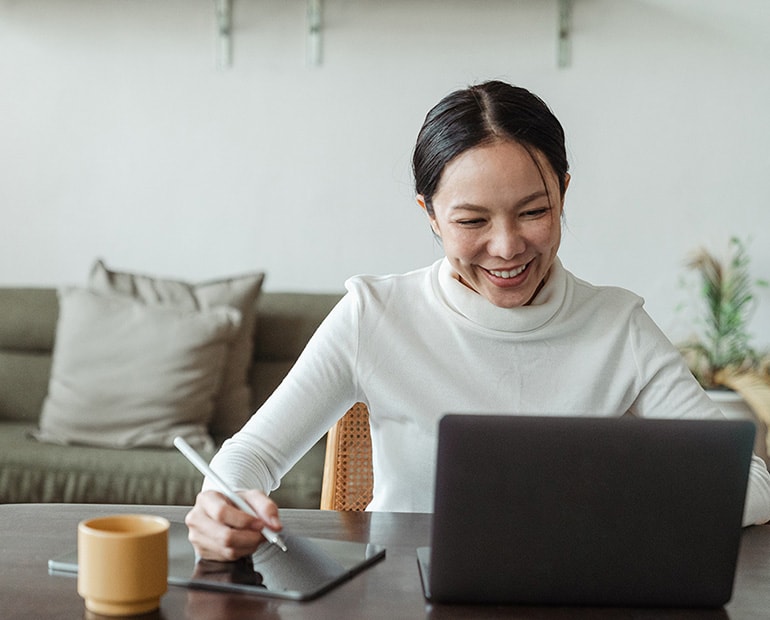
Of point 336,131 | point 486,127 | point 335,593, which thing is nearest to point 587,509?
point 335,593

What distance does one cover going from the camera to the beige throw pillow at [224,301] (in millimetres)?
2846

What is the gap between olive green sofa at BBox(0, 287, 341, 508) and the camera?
250 cm

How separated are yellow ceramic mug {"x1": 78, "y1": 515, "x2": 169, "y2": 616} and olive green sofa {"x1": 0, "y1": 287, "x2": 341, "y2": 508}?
1639 millimetres

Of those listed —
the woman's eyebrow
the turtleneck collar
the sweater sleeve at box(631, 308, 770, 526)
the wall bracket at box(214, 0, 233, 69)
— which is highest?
the wall bracket at box(214, 0, 233, 69)

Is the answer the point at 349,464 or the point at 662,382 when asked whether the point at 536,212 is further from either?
the point at 349,464

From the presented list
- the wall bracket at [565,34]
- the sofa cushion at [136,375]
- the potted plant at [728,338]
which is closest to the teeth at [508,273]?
the sofa cushion at [136,375]

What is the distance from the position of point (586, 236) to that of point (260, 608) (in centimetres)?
247

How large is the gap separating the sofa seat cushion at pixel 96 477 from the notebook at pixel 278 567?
1.46 metres

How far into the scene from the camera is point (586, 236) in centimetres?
316

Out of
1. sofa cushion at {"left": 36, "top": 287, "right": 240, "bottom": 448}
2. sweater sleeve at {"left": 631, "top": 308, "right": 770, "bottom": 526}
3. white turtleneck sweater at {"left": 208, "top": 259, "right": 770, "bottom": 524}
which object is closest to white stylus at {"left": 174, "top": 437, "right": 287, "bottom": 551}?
white turtleneck sweater at {"left": 208, "top": 259, "right": 770, "bottom": 524}

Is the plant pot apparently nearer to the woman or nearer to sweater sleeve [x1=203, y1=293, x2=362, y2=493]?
the woman

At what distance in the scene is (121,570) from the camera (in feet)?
2.73

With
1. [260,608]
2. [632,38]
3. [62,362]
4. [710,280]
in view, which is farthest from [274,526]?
[632,38]

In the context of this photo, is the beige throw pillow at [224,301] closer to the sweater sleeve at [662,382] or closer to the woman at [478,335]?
the woman at [478,335]
